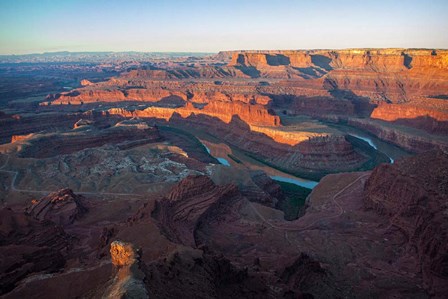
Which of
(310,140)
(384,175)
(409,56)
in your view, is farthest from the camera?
(409,56)

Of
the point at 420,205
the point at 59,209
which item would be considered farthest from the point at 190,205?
the point at 420,205

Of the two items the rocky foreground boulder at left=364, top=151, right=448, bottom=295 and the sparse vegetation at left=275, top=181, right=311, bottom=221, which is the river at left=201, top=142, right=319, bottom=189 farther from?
the rocky foreground boulder at left=364, top=151, right=448, bottom=295

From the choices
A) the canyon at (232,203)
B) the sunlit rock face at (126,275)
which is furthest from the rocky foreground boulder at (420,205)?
the sunlit rock face at (126,275)

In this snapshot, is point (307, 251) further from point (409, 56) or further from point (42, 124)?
point (409, 56)

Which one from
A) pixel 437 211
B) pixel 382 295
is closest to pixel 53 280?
pixel 382 295

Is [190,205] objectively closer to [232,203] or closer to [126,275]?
[232,203]

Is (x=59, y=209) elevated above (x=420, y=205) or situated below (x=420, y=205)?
below

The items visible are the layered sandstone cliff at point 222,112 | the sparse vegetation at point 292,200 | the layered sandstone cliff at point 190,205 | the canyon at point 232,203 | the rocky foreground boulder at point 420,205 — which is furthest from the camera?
the layered sandstone cliff at point 222,112

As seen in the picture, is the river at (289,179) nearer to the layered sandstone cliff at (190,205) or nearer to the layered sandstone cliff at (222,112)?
the layered sandstone cliff at (222,112)

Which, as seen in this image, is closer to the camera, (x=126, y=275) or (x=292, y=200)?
(x=126, y=275)
